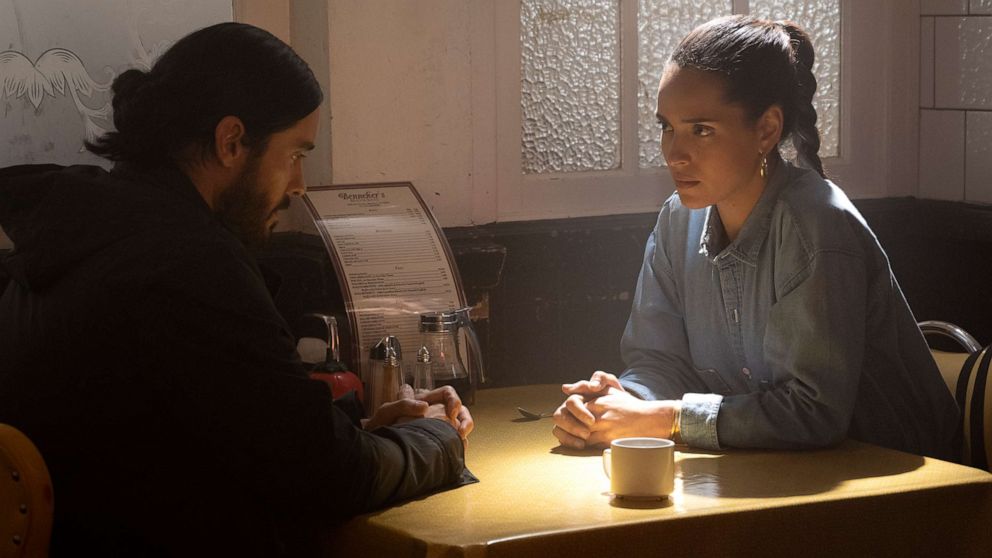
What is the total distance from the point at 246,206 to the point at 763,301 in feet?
2.90

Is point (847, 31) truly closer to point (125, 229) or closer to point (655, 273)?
point (655, 273)

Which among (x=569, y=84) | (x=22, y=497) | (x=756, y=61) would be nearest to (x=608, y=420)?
(x=756, y=61)

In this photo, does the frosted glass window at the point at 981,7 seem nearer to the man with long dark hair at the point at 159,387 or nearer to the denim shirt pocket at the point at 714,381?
the denim shirt pocket at the point at 714,381

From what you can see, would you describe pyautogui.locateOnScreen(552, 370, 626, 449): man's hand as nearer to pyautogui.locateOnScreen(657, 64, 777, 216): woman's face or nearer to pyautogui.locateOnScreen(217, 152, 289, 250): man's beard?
pyautogui.locateOnScreen(657, 64, 777, 216): woman's face

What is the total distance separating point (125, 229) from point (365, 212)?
1.11 metres

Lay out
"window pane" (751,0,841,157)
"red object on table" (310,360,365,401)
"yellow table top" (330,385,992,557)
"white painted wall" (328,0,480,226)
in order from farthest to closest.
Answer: "window pane" (751,0,841,157) < "white painted wall" (328,0,480,226) < "red object on table" (310,360,365,401) < "yellow table top" (330,385,992,557)

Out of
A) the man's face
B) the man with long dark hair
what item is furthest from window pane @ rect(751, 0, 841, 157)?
the man with long dark hair

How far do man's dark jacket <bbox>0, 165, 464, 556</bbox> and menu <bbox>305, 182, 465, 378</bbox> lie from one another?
2.80 ft

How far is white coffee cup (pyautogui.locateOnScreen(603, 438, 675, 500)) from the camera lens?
1802 millimetres

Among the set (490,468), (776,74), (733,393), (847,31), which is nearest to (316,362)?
(490,468)

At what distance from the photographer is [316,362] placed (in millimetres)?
2529

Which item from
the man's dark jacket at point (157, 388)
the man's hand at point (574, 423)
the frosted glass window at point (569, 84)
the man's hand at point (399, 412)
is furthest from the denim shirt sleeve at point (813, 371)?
the frosted glass window at point (569, 84)

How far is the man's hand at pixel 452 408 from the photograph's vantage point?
2125 mm

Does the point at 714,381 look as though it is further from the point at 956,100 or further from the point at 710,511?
the point at 956,100
